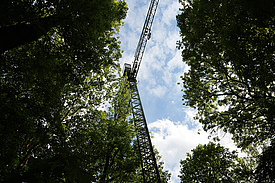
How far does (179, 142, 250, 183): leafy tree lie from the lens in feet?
52.3

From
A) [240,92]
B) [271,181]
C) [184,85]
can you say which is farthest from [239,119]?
[271,181]

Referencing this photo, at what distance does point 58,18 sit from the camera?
206 inches

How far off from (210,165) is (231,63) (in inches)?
519

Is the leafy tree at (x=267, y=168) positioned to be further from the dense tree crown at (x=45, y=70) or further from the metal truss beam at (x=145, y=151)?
the metal truss beam at (x=145, y=151)

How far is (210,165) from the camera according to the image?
16750mm

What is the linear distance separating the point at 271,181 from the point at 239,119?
7.98 metres

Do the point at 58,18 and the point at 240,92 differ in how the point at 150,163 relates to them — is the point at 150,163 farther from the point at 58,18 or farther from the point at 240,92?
the point at 58,18

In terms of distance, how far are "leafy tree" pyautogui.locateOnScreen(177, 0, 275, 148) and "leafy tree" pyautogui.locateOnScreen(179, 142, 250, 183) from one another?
6.81 meters

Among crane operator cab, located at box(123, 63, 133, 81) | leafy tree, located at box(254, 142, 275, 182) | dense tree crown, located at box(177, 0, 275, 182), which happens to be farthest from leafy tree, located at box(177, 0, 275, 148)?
crane operator cab, located at box(123, 63, 133, 81)

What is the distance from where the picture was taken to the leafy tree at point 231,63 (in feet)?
21.9

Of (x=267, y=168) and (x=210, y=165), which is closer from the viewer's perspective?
(x=267, y=168)

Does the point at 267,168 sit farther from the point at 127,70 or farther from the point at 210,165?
the point at 127,70

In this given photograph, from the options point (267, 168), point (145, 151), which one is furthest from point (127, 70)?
point (267, 168)

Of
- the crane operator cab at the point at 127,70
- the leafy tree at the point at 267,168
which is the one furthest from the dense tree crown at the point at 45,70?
the crane operator cab at the point at 127,70
